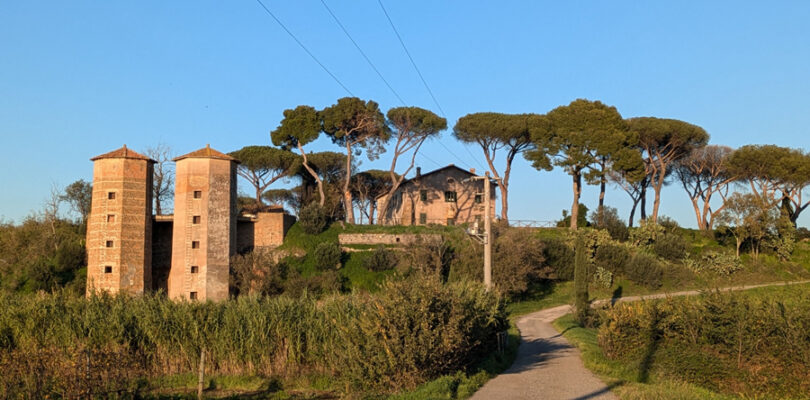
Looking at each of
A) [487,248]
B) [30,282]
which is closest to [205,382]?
[487,248]

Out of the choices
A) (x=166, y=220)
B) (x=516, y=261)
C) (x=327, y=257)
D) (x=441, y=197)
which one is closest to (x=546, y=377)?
(x=516, y=261)

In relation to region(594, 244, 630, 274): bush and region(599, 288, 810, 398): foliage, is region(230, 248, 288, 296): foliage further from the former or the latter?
region(599, 288, 810, 398): foliage

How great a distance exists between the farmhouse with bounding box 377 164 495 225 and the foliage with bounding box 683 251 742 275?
16529mm

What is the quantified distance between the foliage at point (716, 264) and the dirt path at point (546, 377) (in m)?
21.9

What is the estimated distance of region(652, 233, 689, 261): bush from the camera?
45469 mm

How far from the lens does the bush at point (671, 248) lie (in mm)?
45469

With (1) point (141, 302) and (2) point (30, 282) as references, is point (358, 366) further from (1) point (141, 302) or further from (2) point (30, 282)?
(2) point (30, 282)

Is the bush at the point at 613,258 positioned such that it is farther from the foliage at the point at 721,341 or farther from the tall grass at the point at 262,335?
the tall grass at the point at 262,335

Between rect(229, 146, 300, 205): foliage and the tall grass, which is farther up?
rect(229, 146, 300, 205): foliage

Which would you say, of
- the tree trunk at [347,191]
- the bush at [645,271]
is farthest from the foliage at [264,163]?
the bush at [645,271]

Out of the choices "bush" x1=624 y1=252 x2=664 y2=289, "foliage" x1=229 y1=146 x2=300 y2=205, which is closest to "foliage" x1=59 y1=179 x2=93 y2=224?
"foliage" x1=229 y1=146 x2=300 y2=205

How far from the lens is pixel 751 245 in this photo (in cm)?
4684

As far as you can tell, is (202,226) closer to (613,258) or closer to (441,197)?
(441,197)

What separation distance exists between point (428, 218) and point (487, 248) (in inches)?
1353
